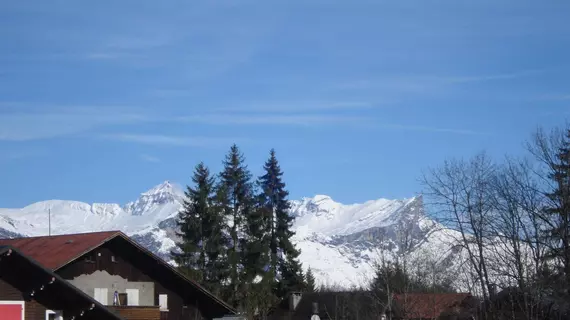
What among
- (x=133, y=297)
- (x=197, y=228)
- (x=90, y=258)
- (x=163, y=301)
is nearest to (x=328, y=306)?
(x=197, y=228)

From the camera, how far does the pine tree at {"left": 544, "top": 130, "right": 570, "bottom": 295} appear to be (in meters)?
31.4

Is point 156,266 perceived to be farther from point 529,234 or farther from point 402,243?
point 529,234

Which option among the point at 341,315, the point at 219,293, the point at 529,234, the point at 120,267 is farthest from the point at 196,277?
the point at 529,234

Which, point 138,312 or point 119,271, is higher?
point 119,271

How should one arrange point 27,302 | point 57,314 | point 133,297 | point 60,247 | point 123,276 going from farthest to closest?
point 133,297 < point 123,276 < point 60,247 < point 57,314 < point 27,302

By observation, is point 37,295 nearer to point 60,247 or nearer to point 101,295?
point 60,247

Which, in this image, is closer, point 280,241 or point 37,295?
point 37,295

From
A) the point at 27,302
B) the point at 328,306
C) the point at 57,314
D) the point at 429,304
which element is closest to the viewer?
the point at 27,302

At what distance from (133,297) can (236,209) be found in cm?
2783

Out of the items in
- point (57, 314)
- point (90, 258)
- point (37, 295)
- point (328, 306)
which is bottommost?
point (57, 314)

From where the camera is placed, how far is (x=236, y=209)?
71.6 metres

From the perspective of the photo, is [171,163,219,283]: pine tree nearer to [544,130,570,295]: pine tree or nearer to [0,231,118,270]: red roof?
[0,231,118,270]: red roof

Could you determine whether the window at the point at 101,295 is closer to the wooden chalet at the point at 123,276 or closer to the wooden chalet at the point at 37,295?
the wooden chalet at the point at 123,276

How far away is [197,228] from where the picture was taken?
68.6 meters
